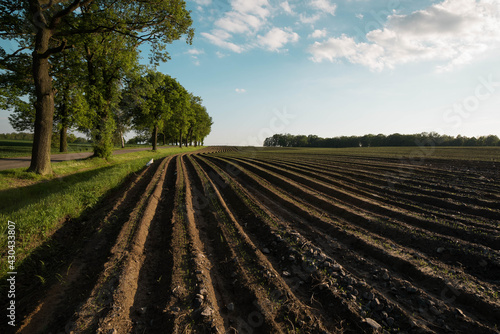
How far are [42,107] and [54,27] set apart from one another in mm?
4060

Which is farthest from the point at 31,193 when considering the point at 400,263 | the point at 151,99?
the point at 151,99

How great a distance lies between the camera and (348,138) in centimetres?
9444

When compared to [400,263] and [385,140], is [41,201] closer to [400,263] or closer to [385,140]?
[400,263]

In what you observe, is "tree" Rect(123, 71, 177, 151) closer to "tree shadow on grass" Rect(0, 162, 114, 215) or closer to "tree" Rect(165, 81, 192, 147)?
"tree" Rect(165, 81, 192, 147)

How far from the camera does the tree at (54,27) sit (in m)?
10.5

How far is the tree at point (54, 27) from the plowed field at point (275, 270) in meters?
6.83

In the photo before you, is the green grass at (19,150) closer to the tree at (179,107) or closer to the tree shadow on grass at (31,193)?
the tree shadow on grass at (31,193)

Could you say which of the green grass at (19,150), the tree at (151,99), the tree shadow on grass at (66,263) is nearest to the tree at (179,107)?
the tree at (151,99)

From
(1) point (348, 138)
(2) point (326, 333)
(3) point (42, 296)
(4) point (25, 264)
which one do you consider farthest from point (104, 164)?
(1) point (348, 138)

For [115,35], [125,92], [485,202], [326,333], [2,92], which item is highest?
[115,35]

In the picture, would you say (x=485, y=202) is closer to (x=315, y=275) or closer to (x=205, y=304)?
(x=315, y=275)

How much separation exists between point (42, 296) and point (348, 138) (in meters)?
103

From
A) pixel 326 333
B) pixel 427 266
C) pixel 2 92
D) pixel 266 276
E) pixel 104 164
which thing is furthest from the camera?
pixel 104 164

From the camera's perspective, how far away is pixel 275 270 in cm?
463
